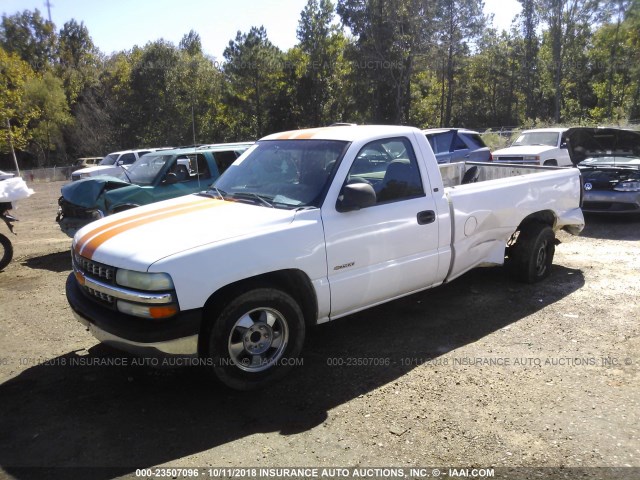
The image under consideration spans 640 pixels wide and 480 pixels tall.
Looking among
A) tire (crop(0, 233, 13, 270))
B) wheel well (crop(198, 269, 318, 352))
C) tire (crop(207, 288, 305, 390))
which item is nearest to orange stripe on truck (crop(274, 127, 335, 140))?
wheel well (crop(198, 269, 318, 352))

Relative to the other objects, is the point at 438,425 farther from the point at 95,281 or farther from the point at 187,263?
the point at 95,281

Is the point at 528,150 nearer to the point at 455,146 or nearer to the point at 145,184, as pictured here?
the point at 455,146

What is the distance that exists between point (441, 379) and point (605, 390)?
1.18 meters

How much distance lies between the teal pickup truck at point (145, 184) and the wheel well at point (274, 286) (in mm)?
5206

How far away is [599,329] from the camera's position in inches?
193

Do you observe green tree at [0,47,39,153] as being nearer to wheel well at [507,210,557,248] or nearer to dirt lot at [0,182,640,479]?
dirt lot at [0,182,640,479]

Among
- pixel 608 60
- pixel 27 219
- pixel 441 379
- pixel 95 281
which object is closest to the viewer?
pixel 95 281

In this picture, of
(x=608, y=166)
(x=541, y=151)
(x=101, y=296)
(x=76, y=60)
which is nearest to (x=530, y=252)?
(x=101, y=296)

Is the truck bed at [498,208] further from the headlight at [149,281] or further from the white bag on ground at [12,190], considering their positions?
the white bag on ground at [12,190]

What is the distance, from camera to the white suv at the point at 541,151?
12031mm

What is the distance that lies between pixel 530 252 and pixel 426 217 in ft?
6.74

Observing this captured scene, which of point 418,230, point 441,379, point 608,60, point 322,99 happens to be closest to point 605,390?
point 441,379

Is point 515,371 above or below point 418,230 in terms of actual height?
below

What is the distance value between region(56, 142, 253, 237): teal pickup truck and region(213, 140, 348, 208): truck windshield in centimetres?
410
